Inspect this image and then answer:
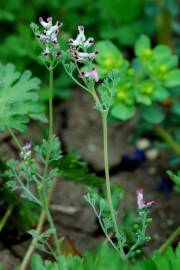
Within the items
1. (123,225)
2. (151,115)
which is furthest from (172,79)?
(123,225)

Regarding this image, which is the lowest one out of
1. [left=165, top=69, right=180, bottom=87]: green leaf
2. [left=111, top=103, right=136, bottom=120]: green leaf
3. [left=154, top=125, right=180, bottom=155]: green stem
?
[left=154, top=125, right=180, bottom=155]: green stem

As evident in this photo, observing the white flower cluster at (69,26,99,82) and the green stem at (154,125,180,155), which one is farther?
the green stem at (154,125,180,155)

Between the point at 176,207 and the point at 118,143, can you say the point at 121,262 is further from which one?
the point at 118,143

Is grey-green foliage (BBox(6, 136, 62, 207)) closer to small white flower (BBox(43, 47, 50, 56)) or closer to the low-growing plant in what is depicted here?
the low-growing plant

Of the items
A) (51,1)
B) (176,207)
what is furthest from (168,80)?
(51,1)

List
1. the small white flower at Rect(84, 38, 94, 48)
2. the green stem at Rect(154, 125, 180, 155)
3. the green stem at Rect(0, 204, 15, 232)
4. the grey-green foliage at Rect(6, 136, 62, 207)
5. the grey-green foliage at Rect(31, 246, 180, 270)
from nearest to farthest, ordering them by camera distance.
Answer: the grey-green foliage at Rect(31, 246, 180, 270), the small white flower at Rect(84, 38, 94, 48), the grey-green foliage at Rect(6, 136, 62, 207), the green stem at Rect(0, 204, 15, 232), the green stem at Rect(154, 125, 180, 155)

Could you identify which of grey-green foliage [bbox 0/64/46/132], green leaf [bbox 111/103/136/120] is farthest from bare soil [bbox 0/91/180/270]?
grey-green foliage [bbox 0/64/46/132]

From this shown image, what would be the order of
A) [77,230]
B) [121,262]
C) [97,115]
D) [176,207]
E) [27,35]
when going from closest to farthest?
[121,262] < [77,230] < [176,207] < [27,35] < [97,115]
